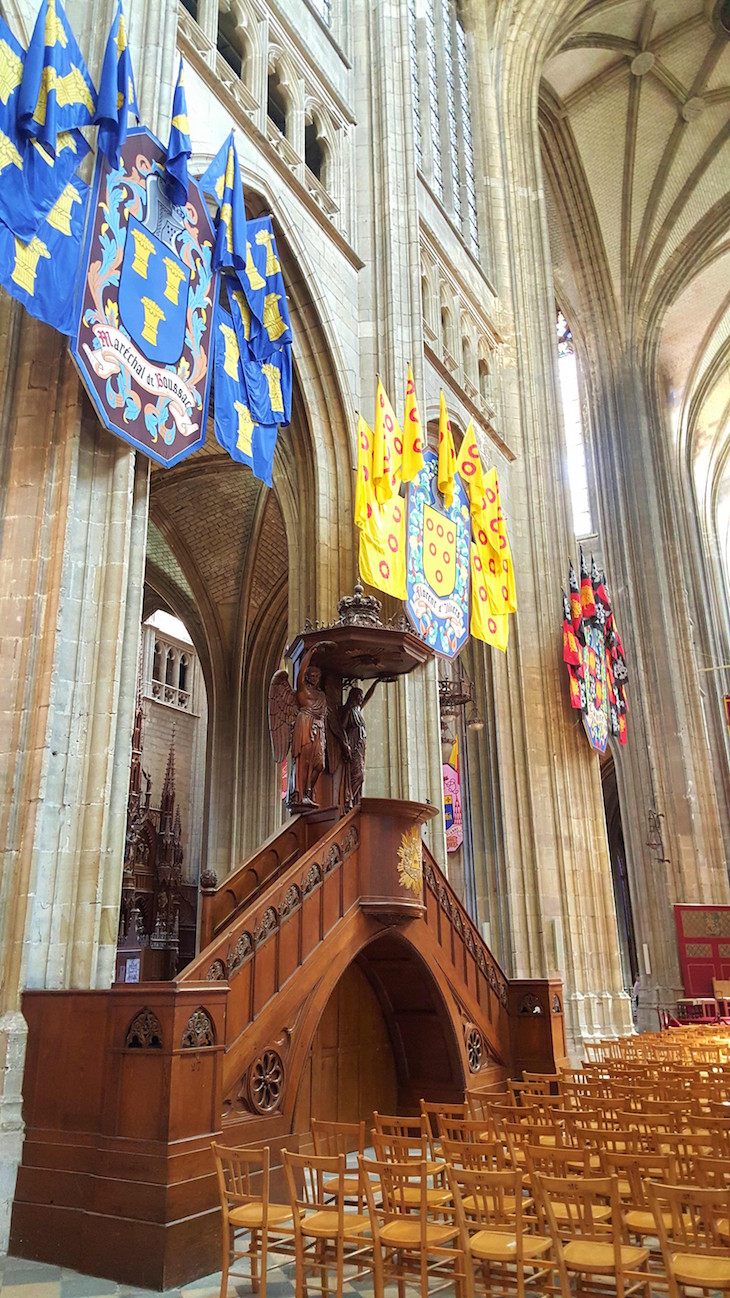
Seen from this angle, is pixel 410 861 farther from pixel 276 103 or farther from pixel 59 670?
pixel 276 103

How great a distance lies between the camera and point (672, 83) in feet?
83.6

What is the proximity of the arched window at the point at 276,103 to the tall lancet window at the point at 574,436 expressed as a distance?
1593 cm

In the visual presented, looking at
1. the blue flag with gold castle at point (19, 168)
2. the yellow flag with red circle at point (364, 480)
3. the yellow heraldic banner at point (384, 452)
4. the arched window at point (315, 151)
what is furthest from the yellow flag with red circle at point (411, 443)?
the blue flag with gold castle at point (19, 168)

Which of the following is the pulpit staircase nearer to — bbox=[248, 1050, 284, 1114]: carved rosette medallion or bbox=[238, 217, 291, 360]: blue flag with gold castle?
bbox=[248, 1050, 284, 1114]: carved rosette medallion

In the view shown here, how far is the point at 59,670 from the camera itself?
6.18 meters

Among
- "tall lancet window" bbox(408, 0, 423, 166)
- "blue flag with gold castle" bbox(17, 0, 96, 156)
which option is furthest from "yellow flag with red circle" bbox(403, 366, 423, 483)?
"blue flag with gold castle" bbox(17, 0, 96, 156)

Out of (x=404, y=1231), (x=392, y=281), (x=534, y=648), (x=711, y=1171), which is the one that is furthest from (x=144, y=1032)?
(x=534, y=648)

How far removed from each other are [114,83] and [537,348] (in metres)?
12.3

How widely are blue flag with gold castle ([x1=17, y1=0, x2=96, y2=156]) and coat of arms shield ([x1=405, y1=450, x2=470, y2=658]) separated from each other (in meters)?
5.38

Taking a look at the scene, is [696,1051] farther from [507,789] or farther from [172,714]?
[172,714]

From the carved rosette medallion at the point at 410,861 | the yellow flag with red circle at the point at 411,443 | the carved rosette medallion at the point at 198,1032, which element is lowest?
the carved rosette medallion at the point at 198,1032

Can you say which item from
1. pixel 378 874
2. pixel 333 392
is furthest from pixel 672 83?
pixel 378 874

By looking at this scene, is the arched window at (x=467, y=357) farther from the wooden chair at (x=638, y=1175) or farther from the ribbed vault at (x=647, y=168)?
the wooden chair at (x=638, y=1175)

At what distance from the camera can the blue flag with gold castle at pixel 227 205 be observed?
8.37 m
